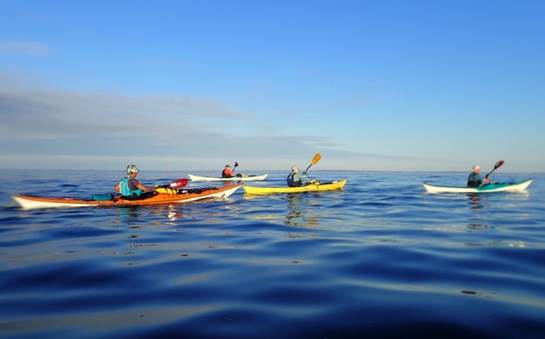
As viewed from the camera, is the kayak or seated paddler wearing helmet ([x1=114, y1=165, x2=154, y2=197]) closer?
the kayak

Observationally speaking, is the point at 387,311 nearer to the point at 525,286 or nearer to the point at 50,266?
the point at 525,286

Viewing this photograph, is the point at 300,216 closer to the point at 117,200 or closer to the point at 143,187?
the point at 143,187

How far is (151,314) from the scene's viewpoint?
18.7 ft

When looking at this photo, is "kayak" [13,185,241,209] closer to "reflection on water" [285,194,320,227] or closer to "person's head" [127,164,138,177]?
"person's head" [127,164,138,177]

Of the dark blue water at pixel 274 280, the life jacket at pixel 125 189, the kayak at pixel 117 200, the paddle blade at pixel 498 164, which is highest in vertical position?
the paddle blade at pixel 498 164

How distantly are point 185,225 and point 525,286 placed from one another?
38.6 ft

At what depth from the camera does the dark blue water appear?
5262mm

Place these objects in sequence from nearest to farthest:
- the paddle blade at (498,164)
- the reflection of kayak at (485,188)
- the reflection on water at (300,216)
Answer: the reflection on water at (300,216)
the reflection of kayak at (485,188)
the paddle blade at (498,164)

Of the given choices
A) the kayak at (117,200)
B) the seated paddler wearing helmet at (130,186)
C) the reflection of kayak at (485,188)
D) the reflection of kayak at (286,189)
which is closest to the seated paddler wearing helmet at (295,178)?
the reflection of kayak at (286,189)

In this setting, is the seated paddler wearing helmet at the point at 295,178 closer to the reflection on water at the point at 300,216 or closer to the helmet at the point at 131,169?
the reflection on water at the point at 300,216

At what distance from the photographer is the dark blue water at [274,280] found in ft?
17.3

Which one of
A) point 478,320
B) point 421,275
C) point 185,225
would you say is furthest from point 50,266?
point 478,320

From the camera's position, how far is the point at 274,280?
295 inches

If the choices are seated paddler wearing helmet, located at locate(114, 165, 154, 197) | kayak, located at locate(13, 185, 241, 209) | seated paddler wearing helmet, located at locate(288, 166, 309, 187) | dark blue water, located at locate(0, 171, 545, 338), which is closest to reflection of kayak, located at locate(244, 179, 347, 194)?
seated paddler wearing helmet, located at locate(288, 166, 309, 187)
